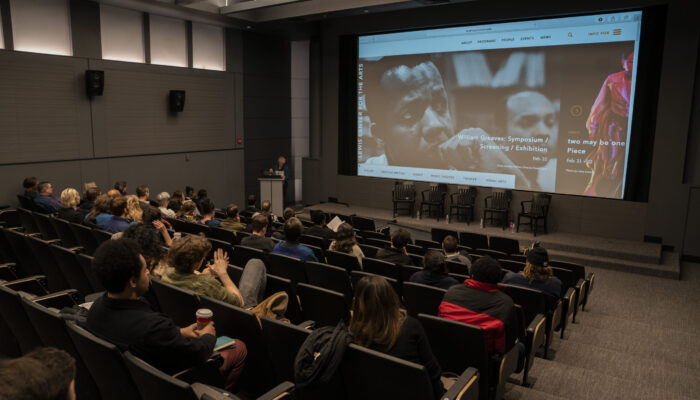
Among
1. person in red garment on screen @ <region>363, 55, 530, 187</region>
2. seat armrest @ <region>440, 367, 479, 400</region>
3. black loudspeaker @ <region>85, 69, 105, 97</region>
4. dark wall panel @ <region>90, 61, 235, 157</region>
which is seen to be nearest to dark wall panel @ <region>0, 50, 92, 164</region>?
black loudspeaker @ <region>85, 69, 105, 97</region>

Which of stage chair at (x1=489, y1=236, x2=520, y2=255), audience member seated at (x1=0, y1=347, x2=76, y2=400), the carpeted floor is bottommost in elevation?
the carpeted floor

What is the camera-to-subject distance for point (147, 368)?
6.59 feet

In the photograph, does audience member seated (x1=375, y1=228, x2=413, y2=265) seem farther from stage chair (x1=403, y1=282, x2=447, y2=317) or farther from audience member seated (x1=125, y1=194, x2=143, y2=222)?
audience member seated (x1=125, y1=194, x2=143, y2=222)

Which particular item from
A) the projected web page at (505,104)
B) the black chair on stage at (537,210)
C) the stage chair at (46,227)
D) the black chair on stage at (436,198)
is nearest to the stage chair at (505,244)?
the black chair on stage at (537,210)

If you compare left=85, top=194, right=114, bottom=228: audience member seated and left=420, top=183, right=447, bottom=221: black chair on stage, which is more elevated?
left=85, top=194, right=114, bottom=228: audience member seated

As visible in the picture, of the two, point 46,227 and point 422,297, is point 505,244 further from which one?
point 46,227

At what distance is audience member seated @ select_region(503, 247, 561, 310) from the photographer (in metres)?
4.37

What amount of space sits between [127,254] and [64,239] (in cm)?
395

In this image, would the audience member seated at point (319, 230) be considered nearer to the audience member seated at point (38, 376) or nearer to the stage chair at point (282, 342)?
the stage chair at point (282, 342)

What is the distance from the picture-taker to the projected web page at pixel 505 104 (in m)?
9.03

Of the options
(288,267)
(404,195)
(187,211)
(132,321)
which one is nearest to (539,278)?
(288,267)

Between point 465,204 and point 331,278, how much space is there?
677cm

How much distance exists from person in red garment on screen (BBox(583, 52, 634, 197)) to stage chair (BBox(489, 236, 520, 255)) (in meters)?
3.18

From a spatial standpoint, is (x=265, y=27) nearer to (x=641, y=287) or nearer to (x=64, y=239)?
(x=64, y=239)
